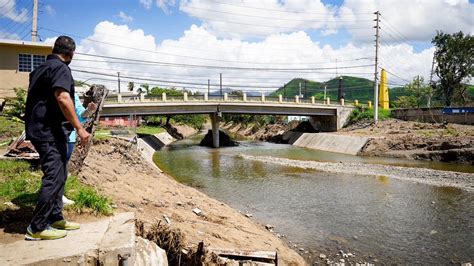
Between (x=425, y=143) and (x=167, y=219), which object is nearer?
(x=167, y=219)

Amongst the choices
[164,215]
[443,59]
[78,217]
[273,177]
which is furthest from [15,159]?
[443,59]

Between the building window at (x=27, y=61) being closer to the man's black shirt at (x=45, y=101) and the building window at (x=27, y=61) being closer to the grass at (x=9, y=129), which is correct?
the grass at (x=9, y=129)

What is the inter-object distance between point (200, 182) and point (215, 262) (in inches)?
545

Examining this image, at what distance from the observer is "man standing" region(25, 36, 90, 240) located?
411 centimetres

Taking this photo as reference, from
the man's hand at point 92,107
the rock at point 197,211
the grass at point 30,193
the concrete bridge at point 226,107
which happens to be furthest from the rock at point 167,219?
the concrete bridge at point 226,107

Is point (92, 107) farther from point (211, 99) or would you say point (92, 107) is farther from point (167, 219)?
point (211, 99)

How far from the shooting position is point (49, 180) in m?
4.18

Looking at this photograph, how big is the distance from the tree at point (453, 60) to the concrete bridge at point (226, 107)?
1416 cm

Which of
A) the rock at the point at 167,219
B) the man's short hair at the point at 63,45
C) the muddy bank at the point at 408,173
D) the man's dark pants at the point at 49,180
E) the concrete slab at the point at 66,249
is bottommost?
the muddy bank at the point at 408,173

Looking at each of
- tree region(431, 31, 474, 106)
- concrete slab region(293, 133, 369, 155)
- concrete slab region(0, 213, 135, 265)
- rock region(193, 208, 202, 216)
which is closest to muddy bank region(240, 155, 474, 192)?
concrete slab region(293, 133, 369, 155)

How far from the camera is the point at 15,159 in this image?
9.17 meters

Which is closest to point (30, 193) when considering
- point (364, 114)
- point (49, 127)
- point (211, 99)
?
point (49, 127)

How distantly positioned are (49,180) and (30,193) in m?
2.53

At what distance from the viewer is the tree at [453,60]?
160ft
